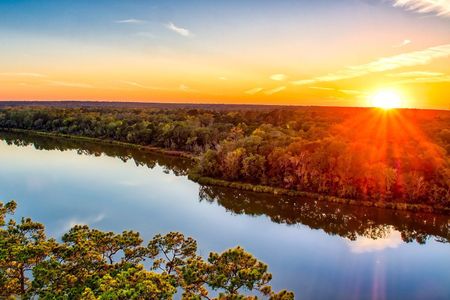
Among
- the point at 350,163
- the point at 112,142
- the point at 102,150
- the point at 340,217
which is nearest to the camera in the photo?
the point at 340,217

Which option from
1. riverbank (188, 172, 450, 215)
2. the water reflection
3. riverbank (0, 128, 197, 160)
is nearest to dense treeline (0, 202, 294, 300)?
the water reflection

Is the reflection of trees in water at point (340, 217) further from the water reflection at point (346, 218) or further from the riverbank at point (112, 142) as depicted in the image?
the riverbank at point (112, 142)

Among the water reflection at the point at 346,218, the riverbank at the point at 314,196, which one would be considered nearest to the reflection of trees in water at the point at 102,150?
the riverbank at the point at 314,196

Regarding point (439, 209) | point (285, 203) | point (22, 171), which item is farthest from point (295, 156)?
point (22, 171)

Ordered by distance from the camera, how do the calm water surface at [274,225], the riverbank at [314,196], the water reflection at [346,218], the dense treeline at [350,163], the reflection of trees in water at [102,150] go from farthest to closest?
the reflection of trees in water at [102,150], the dense treeline at [350,163], the riverbank at [314,196], the water reflection at [346,218], the calm water surface at [274,225]

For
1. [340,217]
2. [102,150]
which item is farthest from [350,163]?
[102,150]

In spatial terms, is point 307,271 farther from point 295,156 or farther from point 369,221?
point 295,156

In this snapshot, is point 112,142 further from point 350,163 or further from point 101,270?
point 101,270
